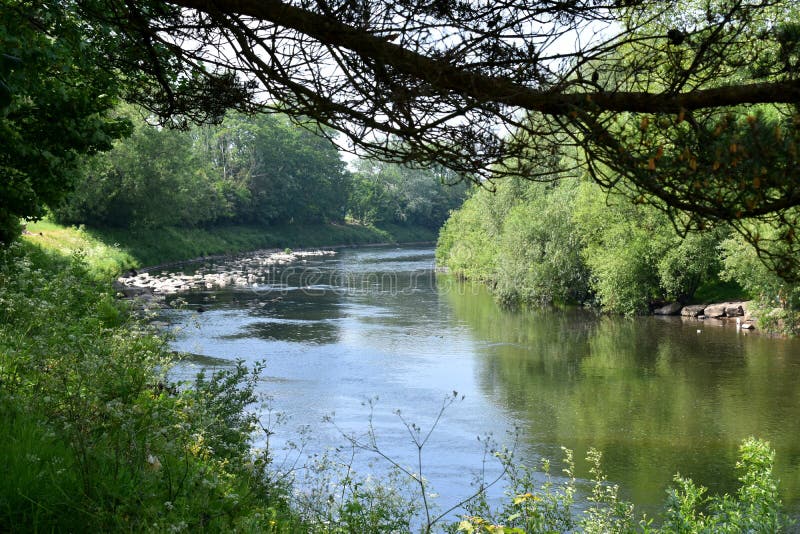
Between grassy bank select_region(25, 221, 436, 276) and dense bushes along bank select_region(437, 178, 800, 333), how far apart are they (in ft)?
52.6

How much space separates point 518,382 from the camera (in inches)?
662

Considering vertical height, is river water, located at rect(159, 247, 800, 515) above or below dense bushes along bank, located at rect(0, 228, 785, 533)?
below

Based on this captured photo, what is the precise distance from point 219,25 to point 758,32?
3.03m

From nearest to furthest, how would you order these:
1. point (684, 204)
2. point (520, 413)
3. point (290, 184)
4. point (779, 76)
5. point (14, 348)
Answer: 1. point (684, 204)
2. point (779, 76)
3. point (14, 348)
4. point (520, 413)
5. point (290, 184)

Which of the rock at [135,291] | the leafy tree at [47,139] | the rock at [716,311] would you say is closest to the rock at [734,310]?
the rock at [716,311]

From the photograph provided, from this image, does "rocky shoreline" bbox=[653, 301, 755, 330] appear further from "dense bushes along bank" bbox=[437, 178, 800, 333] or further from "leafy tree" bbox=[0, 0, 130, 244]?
"leafy tree" bbox=[0, 0, 130, 244]

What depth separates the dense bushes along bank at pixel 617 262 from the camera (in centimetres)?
2270

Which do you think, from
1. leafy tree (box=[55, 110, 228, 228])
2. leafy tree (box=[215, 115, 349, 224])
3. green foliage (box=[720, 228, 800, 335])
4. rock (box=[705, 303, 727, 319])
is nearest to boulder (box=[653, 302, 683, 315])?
rock (box=[705, 303, 727, 319])

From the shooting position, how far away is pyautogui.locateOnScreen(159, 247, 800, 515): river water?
1184cm

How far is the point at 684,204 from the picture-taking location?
3645 millimetres

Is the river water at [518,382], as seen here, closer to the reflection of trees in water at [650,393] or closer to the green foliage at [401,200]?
the reflection of trees in water at [650,393]

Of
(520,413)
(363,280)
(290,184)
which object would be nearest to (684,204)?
(520,413)

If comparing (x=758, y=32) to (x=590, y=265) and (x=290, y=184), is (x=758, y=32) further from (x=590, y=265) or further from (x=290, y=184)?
(x=290, y=184)

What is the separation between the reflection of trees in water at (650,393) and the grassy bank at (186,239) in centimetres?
1473
